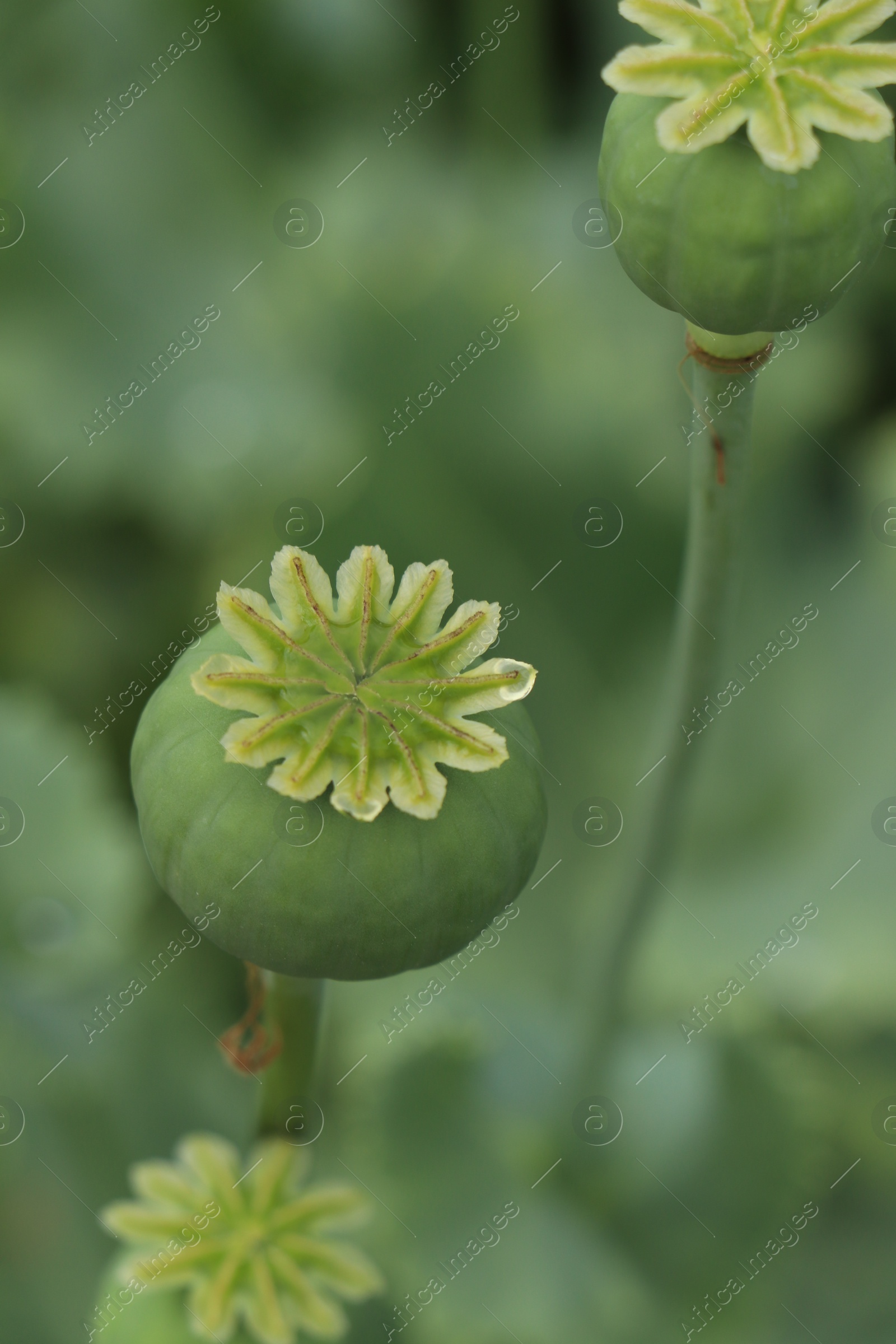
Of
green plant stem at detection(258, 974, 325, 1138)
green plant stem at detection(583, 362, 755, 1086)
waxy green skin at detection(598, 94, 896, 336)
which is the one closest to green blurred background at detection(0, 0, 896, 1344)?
green plant stem at detection(583, 362, 755, 1086)

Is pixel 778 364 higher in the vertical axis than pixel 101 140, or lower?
lower

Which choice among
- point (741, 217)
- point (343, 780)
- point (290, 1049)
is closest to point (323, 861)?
point (343, 780)

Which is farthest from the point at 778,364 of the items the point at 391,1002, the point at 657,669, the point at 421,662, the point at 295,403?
the point at 421,662

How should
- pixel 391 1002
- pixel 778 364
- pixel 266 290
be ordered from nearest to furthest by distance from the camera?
pixel 391 1002 < pixel 778 364 < pixel 266 290

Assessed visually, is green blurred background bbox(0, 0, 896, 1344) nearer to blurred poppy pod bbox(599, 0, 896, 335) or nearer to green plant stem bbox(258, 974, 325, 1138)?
green plant stem bbox(258, 974, 325, 1138)

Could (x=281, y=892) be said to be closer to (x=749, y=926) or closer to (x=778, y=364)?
(x=749, y=926)
